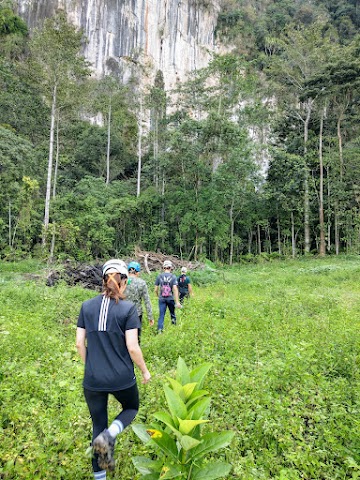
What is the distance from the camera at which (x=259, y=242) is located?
90.0ft

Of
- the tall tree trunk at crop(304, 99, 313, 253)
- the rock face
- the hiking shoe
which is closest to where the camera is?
the hiking shoe

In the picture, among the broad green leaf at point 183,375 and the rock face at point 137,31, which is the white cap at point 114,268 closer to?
the broad green leaf at point 183,375

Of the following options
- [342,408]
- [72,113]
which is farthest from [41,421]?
[72,113]

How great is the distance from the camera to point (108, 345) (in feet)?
7.92

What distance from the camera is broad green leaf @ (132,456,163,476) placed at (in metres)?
1.92

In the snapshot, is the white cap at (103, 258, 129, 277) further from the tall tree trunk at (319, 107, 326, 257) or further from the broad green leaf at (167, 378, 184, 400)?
the tall tree trunk at (319, 107, 326, 257)

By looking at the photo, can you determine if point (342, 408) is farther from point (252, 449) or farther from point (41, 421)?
point (41, 421)

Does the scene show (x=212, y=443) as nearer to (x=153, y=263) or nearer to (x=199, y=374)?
(x=199, y=374)

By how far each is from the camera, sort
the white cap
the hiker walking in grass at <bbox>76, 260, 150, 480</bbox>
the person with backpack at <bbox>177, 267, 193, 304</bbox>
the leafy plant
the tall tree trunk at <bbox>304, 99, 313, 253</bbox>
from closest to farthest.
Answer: the leafy plant < the hiker walking in grass at <bbox>76, 260, 150, 480</bbox> < the white cap < the person with backpack at <bbox>177, 267, 193, 304</bbox> < the tall tree trunk at <bbox>304, 99, 313, 253</bbox>

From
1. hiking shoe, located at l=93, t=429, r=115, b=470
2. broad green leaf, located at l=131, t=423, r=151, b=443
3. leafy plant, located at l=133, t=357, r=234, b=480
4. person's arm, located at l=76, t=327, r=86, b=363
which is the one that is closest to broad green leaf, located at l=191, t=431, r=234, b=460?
leafy plant, located at l=133, t=357, r=234, b=480

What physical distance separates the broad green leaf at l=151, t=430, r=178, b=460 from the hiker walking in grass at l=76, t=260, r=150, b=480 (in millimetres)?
625

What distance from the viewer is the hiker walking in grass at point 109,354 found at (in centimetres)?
238

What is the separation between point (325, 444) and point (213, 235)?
772 inches

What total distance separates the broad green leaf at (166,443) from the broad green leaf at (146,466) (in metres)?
0.15
